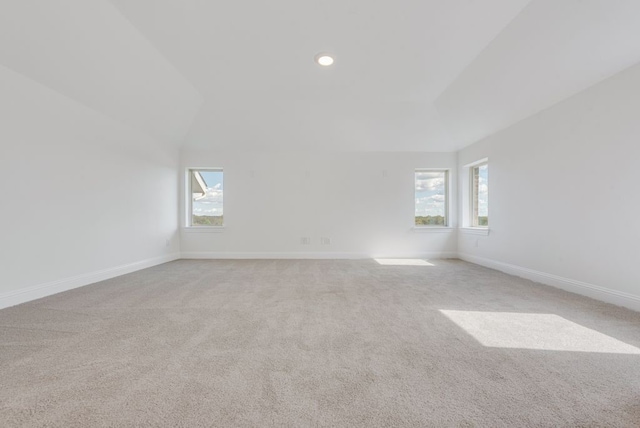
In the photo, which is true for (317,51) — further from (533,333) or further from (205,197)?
(205,197)

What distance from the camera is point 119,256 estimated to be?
3770 mm

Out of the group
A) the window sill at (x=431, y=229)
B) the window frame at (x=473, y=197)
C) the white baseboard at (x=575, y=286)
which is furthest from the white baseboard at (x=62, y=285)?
the window frame at (x=473, y=197)

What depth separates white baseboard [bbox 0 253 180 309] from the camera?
244cm

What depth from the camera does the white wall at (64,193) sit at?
2.48 m

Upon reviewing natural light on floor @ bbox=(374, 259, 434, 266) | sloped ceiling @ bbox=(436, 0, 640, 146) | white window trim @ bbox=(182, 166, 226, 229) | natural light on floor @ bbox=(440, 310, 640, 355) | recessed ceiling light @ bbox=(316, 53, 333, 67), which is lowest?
natural light on floor @ bbox=(374, 259, 434, 266)

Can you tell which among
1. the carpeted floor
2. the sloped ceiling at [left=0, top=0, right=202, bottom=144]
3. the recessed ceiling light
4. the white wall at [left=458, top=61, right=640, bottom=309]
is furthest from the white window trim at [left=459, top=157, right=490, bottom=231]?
the sloped ceiling at [left=0, top=0, right=202, bottom=144]

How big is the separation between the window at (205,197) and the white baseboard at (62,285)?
1339 mm

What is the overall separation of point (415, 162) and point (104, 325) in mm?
5176

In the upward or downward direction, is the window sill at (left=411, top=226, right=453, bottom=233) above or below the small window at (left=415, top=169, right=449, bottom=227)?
below

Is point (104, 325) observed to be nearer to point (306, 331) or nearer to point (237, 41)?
point (306, 331)

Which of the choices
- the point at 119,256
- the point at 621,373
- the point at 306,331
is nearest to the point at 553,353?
the point at 621,373

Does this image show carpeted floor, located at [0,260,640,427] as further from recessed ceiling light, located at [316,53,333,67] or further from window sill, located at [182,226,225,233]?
recessed ceiling light, located at [316,53,333,67]

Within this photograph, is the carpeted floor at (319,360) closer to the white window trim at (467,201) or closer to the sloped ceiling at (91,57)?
the sloped ceiling at (91,57)

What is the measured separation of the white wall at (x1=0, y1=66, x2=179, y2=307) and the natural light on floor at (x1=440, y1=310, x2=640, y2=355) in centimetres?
388
